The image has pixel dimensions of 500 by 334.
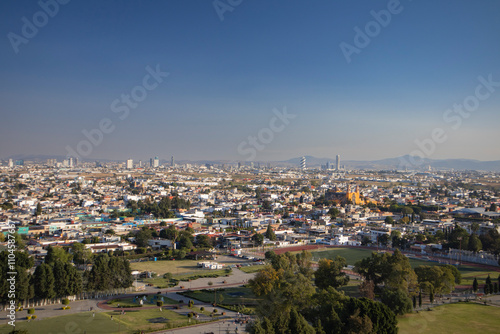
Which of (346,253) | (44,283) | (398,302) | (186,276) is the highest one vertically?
(44,283)

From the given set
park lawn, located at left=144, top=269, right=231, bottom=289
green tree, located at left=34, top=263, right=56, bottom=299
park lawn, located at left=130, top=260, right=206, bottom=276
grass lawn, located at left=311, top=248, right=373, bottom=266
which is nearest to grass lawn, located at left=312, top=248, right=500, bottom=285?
grass lawn, located at left=311, top=248, right=373, bottom=266

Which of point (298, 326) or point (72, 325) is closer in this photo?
point (298, 326)

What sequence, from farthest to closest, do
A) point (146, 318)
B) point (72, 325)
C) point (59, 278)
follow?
point (59, 278) → point (146, 318) → point (72, 325)

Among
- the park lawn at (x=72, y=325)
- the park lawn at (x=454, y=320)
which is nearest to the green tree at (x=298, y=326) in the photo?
the park lawn at (x=454, y=320)

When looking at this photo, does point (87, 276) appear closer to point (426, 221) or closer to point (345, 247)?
point (345, 247)

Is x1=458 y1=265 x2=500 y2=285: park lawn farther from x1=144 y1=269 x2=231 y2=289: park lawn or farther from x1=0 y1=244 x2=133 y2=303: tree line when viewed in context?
x1=0 y1=244 x2=133 y2=303: tree line

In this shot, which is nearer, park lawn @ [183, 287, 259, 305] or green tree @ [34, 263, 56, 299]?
green tree @ [34, 263, 56, 299]

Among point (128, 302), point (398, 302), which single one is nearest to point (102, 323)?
point (128, 302)

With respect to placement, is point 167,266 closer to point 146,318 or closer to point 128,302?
point 128,302
